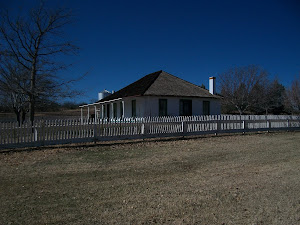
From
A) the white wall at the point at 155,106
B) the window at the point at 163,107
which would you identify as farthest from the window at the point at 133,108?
the window at the point at 163,107

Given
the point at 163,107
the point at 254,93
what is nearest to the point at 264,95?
the point at 254,93

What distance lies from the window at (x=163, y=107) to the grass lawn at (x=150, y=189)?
33.0 feet

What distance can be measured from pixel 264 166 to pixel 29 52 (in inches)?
488

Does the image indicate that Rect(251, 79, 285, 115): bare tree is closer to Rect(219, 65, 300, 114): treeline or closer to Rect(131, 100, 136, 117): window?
Rect(219, 65, 300, 114): treeline

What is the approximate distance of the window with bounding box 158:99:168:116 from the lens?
18000 millimetres

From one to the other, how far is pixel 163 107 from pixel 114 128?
26.7 ft

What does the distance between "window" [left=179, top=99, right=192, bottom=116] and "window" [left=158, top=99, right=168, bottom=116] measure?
1.46m

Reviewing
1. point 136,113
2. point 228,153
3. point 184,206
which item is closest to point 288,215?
point 184,206

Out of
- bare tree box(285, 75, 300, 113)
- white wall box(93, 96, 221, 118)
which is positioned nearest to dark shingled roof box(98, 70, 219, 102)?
white wall box(93, 96, 221, 118)

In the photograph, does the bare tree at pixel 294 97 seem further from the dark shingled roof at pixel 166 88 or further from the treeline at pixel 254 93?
the dark shingled roof at pixel 166 88

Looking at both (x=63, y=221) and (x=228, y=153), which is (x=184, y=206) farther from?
(x=228, y=153)

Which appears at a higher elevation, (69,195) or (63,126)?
(63,126)

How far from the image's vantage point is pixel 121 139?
35.6ft

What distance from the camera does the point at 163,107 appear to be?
1819cm
